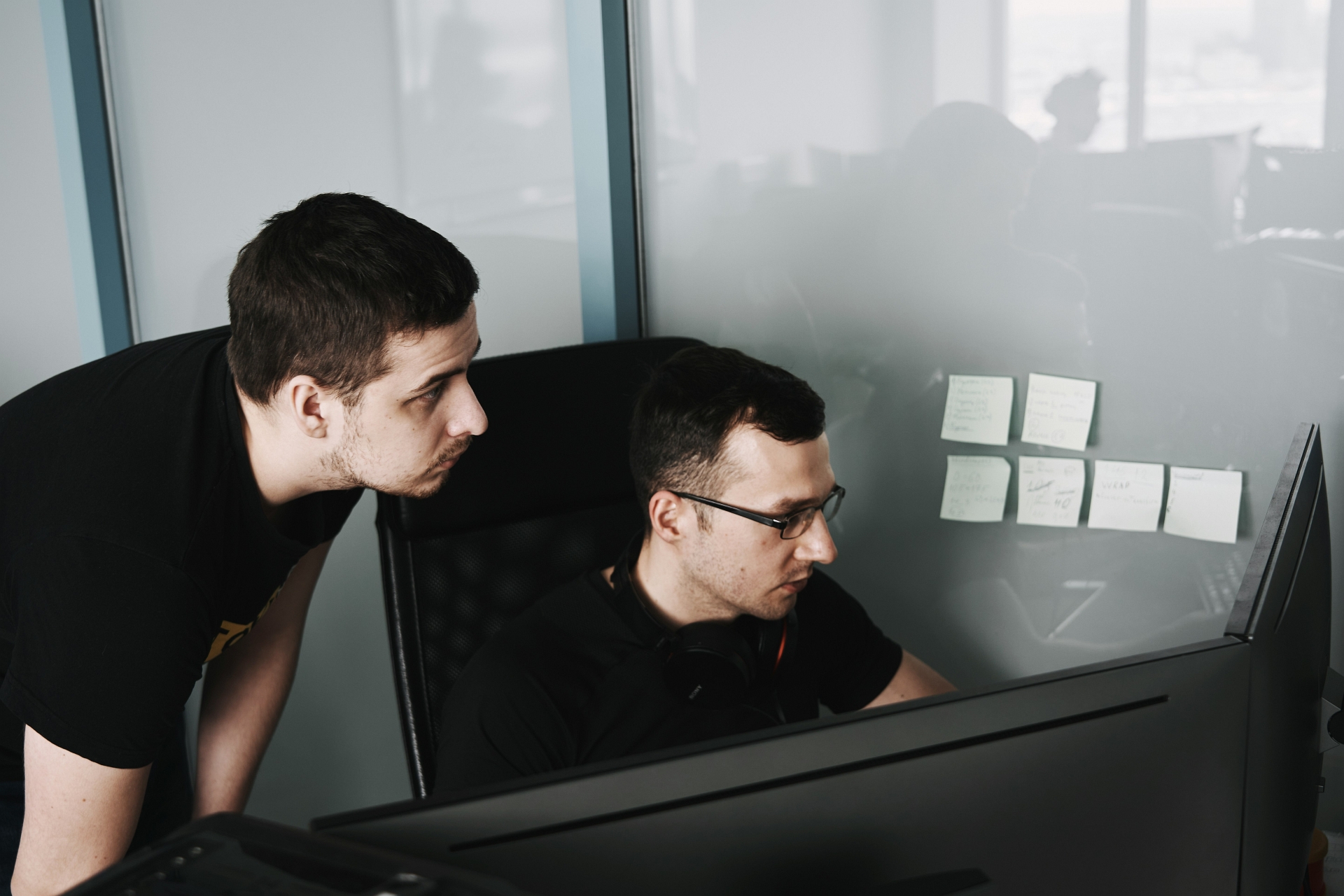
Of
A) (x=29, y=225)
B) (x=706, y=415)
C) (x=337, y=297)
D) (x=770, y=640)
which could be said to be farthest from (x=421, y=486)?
(x=29, y=225)

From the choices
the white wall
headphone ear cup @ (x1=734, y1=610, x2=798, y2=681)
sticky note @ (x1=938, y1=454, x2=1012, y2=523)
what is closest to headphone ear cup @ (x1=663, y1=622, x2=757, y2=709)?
headphone ear cup @ (x1=734, y1=610, x2=798, y2=681)

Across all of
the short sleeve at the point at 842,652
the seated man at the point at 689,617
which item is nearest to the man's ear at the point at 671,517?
the seated man at the point at 689,617

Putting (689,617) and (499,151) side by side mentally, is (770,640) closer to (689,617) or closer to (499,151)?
(689,617)

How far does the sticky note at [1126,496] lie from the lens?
4.80 ft

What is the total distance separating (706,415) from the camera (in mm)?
1212

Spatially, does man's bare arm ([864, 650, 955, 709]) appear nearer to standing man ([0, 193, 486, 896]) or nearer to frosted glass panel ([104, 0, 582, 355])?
standing man ([0, 193, 486, 896])

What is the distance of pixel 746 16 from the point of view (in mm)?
1647

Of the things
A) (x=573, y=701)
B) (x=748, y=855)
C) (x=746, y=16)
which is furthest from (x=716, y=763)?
(x=746, y=16)

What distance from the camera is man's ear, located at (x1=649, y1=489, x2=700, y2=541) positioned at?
121 centimetres

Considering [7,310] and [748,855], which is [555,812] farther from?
[7,310]

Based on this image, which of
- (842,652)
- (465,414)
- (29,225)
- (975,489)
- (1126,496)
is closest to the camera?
(465,414)

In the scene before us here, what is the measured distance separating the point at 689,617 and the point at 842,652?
0.26 m

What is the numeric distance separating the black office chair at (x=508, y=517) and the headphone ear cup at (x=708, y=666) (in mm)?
331

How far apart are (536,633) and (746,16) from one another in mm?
1080
